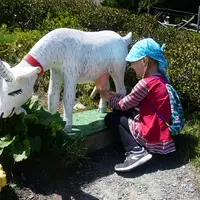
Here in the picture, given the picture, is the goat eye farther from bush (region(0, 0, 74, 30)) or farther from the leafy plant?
bush (region(0, 0, 74, 30))

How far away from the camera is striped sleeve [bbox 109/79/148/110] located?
3.72 m

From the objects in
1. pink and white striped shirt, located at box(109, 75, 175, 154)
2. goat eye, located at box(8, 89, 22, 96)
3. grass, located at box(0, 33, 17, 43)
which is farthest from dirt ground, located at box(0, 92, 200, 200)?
grass, located at box(0, 33, 17, 43)

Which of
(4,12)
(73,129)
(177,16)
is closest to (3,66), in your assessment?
(73,129)

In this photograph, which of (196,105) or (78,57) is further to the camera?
(196,105)

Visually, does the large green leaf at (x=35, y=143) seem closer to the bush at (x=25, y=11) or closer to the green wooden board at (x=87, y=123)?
the green wooden board at (x=87, y=123)

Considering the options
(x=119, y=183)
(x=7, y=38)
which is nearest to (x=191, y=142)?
(x=119, y=183)

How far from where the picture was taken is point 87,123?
421cm

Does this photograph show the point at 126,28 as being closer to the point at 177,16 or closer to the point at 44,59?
the point at 44,59

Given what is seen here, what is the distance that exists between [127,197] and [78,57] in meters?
1.36

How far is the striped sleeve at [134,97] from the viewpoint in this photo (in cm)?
372

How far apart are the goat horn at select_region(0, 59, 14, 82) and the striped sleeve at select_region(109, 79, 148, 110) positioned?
3.73ft

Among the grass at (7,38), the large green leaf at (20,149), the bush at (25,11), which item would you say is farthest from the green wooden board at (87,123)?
the bush at (25,11)

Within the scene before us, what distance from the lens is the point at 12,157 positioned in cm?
342

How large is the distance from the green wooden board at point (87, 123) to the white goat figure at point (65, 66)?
0.16 m
